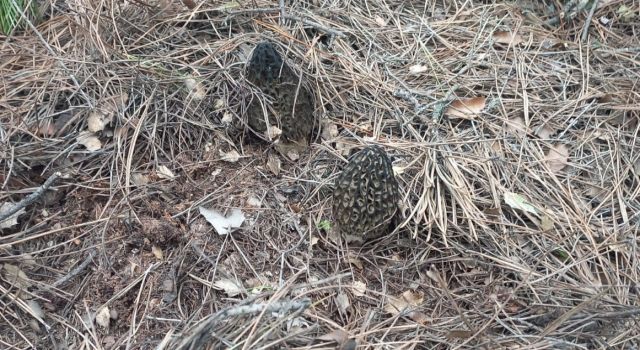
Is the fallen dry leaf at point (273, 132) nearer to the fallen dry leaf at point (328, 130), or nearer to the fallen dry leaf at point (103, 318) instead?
the fallen dry leaf at point (328, 130)

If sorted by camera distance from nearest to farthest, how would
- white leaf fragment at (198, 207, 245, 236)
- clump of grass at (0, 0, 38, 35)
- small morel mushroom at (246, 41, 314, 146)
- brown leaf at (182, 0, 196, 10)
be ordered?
white leaf fragment at (198, 207, 245, 236), small morel mushroom at (246, 41, 314, 146), clump of grass at (0, 0, 38, 35), brown leaf at (182, 0, 196, 10)

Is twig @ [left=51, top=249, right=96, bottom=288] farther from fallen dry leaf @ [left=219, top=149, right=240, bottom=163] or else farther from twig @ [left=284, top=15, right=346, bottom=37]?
twig @ [left=284, top=15, right=346, bottom=37]

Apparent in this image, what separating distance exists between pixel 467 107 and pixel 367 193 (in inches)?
32.6

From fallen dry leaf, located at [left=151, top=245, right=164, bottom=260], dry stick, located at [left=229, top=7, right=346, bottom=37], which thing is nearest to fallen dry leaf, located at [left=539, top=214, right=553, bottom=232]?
dry stick, located at [left=229, top=7, right=346, bottom=37]

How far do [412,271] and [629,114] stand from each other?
1.46 metres

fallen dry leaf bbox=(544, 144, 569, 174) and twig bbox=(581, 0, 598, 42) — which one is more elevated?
twig bbox=(581, 0, 598, 42)

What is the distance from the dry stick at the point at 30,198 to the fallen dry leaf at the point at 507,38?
2376mm

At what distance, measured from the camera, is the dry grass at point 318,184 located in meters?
2.21

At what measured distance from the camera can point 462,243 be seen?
246cm

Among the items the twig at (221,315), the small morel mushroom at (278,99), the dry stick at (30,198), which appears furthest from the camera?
the small morel mushroom at (278,99)

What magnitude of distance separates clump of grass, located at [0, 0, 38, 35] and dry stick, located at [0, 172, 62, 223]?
0.97 m

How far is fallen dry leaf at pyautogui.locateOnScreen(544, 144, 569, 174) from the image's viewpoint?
2.69 metres

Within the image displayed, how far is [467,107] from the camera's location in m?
2.85

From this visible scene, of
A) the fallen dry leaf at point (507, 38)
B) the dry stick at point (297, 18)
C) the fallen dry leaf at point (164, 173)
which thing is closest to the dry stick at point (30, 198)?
the fallen dry leaf at point (164, 173)
